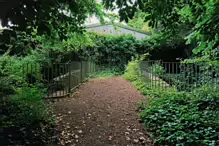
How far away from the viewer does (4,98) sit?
158 inches

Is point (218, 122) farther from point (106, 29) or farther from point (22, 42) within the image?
point (106, 29)

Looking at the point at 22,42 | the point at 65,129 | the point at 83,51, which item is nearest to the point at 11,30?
the point at 22,42

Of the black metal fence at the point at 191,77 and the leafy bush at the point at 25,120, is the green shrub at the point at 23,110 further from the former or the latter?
the black metal fence at the point at 191,77

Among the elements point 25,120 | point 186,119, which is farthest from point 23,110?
Answer: point 186,119

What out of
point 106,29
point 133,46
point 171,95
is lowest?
point 171,95

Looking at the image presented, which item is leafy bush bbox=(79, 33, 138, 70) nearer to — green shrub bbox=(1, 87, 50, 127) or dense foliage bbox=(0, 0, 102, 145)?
dense foliage bbox=(0, 0, 102, 145)

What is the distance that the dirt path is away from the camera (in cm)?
344

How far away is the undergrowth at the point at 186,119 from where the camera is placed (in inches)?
127

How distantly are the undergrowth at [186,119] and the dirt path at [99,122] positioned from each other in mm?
316

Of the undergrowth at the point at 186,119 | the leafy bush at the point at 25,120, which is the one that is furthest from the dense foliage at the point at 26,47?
the undergrowth at the point at 186,119

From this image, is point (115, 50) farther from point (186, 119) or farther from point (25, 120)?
point (25, 120)

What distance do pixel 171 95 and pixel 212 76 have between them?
1.32 meters

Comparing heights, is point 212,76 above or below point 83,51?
below

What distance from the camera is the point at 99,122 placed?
4273 mm
